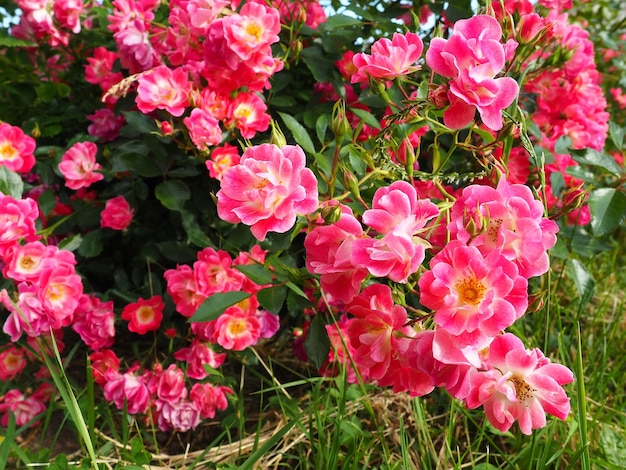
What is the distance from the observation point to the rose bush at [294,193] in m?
0.65

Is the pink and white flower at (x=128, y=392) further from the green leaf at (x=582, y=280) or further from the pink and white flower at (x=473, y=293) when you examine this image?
the green leaf at (x=582, y=280)

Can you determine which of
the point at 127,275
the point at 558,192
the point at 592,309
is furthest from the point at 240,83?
the point at 592,309

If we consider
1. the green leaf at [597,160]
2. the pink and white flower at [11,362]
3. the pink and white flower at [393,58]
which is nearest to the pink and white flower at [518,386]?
the pink and white flower at [393,58]

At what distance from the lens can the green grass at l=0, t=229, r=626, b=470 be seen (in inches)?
41.9

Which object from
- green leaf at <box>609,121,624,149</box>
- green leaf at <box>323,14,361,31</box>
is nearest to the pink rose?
green leaf at <box>323,14,361,31</box>

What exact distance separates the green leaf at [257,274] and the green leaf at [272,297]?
2cm

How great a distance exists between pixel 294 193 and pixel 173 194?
63 centimetres

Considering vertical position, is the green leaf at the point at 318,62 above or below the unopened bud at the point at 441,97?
below

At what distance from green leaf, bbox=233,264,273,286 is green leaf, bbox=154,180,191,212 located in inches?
11.1

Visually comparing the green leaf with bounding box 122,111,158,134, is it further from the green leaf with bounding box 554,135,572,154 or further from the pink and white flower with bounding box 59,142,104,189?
the green leaf with bounding box 554,135,572,154

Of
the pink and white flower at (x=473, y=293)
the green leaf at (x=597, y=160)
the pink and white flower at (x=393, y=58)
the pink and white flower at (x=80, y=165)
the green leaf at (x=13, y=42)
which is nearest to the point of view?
the pink and white flower at (x=473, y=293)

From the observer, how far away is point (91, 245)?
1340 millimetres

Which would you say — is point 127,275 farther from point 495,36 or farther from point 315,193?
point 495,36

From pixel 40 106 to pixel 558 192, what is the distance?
4.67ft
